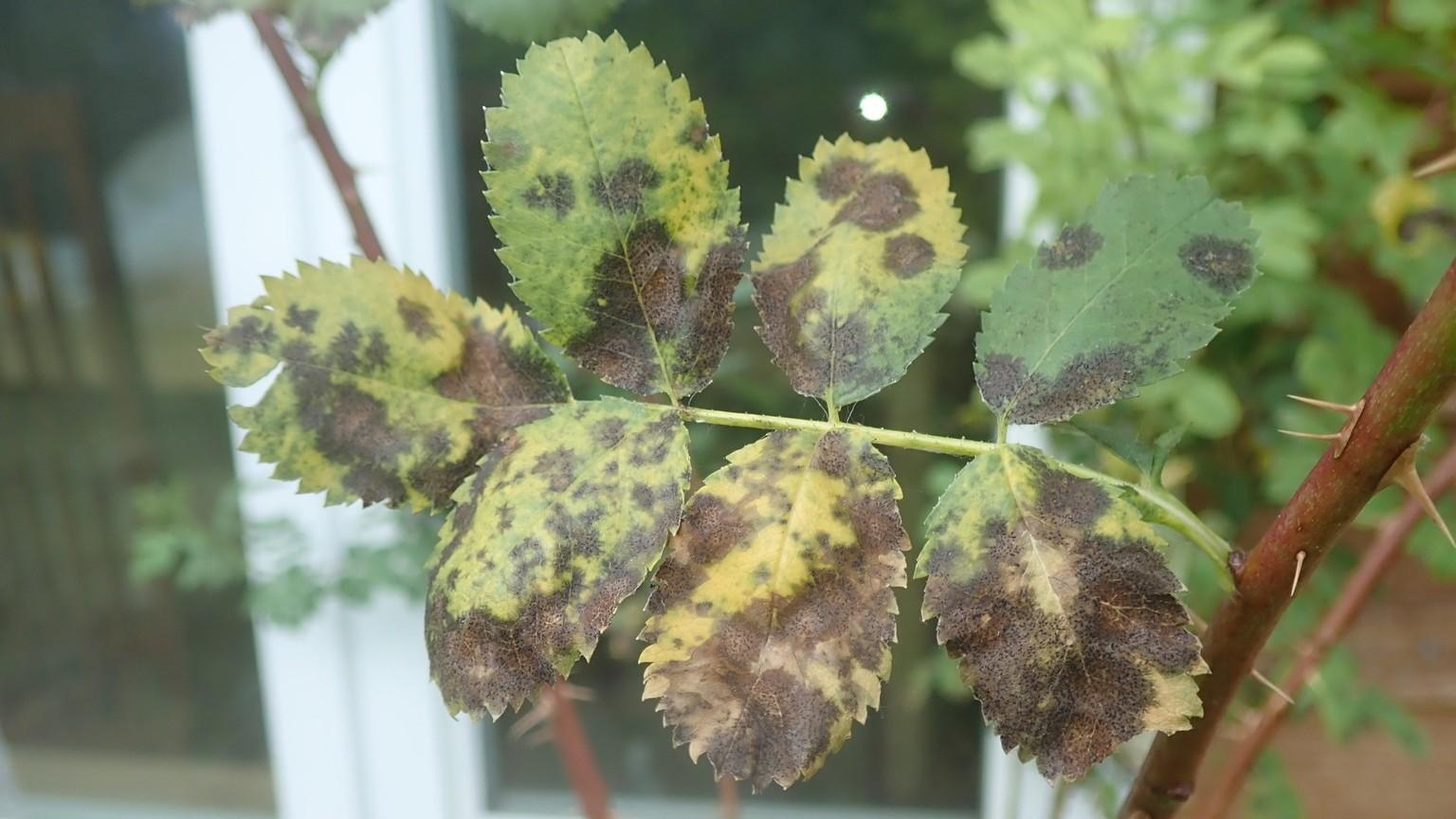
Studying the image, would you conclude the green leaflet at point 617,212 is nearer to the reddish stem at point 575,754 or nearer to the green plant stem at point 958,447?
the green plant stem at point 958,447

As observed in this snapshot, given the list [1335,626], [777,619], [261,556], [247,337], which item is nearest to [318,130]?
[247,337]

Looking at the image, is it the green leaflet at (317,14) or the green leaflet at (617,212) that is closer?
the green leaflet at (617,212)

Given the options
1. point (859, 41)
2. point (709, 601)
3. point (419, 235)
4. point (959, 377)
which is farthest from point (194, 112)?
point (709, 601)

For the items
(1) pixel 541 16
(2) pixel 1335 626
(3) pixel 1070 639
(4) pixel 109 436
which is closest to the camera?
(3) pixel 1070 639

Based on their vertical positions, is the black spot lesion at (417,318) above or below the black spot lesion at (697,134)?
below

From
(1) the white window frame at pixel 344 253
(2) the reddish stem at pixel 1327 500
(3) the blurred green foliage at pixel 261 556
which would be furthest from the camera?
(3) the blurred green foliage at pixel 261 556

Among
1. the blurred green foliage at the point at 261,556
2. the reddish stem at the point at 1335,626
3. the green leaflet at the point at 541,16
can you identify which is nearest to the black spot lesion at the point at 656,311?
the green leaflet at the point at 541,16

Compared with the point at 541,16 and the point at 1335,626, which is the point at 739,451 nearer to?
the point at 541,16
